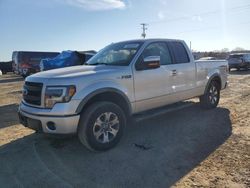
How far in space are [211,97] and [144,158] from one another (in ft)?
13.1

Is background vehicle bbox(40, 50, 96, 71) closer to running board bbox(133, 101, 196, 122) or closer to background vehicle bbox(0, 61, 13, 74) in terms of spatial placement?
running board bbox(133, 101, 196, 122)

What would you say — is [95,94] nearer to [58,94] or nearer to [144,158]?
[58,94]

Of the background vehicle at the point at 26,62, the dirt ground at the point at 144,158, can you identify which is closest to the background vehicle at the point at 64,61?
the dirt ground at the point at 144,158

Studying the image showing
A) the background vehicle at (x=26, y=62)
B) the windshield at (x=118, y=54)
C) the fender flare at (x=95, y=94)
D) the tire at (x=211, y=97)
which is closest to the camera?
the fender flare at (x=95, y=94)

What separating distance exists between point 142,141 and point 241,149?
68.7 inches

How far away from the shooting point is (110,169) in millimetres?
4215

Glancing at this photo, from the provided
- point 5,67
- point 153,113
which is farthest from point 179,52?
point 5,67

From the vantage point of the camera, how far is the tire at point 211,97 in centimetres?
767

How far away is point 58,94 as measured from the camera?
4.42m

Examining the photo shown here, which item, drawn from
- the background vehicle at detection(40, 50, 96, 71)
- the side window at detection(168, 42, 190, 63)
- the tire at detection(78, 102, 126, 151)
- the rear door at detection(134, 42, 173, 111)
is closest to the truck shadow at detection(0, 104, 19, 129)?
the background vehicle at detection(40, 50, 96, 71)

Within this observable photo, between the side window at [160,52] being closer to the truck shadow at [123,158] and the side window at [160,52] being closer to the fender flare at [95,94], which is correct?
the fender flare at [95,94]

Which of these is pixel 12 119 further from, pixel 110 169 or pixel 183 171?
pixel 183 171

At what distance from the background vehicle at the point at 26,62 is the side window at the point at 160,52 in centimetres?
1712

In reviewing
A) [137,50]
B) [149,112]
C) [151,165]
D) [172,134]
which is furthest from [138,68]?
[151,165]
